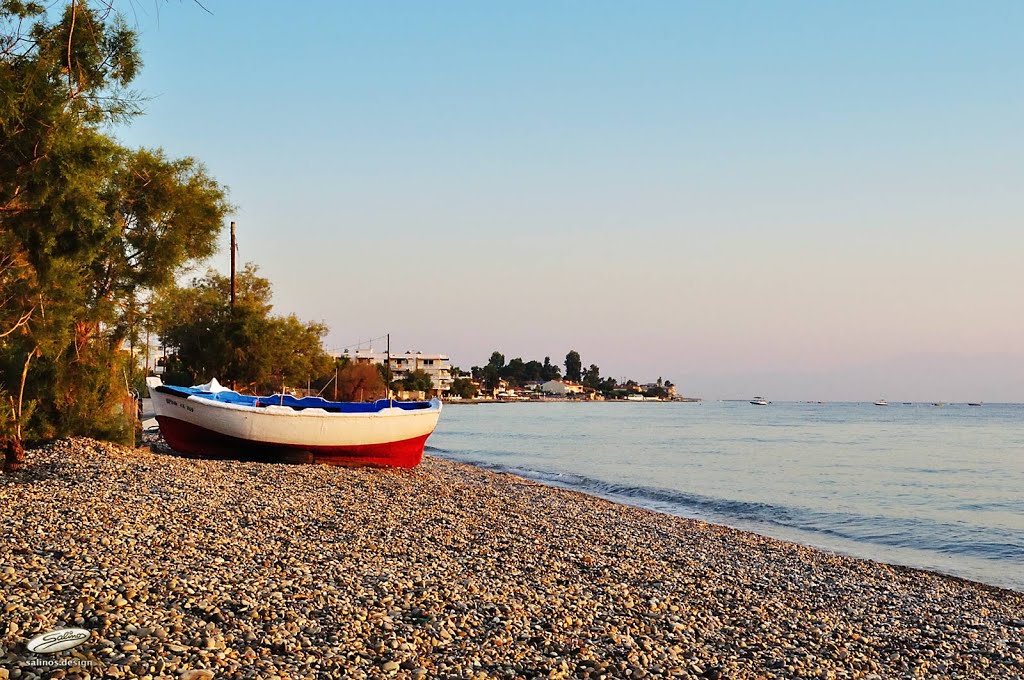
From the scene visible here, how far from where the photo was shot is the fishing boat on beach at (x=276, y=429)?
21.7 metres

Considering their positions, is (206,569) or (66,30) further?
(66,30)

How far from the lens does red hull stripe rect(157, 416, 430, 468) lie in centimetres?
2200

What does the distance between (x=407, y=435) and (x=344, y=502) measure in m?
9.50

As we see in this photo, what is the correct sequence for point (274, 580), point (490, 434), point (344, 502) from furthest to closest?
point (490, 434)
point (344, 502)
point (274, 580)

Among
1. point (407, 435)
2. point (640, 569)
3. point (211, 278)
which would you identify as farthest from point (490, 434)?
point (640, 569)

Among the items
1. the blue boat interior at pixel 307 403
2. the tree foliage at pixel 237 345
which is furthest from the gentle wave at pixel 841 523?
the tree foliage at pixel 237 345

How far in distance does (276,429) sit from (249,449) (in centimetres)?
85

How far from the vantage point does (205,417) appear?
21.8m

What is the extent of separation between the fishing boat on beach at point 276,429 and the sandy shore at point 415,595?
480 cm

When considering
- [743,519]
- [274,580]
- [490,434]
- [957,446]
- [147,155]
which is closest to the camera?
[274,580]

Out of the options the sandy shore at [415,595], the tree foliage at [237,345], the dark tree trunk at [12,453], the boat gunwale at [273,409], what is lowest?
the sandy shore at [415,595]

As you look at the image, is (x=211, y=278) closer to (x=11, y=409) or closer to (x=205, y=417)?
(x=205, y=417)

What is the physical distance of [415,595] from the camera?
859cm

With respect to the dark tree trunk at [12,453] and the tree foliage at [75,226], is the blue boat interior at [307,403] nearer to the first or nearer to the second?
the tree foliage at [75,226]
